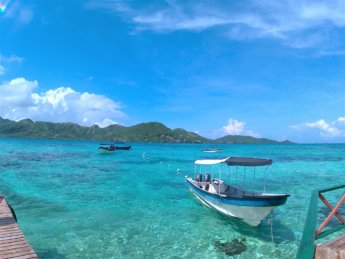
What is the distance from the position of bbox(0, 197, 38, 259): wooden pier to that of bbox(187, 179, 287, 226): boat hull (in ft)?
38.2

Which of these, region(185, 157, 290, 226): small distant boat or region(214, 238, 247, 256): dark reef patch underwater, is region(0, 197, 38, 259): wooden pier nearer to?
region(214, 238, 247, 256): dark reef patch underwater

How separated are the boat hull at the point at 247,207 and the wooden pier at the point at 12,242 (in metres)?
11.6

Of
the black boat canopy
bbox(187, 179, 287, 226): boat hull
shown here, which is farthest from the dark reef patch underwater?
the black boat canopy

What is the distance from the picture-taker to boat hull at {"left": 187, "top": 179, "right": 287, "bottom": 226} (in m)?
15.7

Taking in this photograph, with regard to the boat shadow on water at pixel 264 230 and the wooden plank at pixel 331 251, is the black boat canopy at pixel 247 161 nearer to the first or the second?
the boat shadow on water at pixel 264 230

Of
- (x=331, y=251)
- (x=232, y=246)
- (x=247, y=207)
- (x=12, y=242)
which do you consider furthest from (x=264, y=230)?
(x=331, y=251)

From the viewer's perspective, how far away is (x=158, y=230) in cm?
1691

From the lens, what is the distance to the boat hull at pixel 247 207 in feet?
51.6

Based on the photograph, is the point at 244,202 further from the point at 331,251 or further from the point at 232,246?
the point at 331,251

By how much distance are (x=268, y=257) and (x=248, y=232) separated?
310 cm

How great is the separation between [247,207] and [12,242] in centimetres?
1221

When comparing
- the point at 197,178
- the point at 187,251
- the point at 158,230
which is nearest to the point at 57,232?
the point at 158,230

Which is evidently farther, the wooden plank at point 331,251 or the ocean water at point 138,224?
the ocean water at point 138,224

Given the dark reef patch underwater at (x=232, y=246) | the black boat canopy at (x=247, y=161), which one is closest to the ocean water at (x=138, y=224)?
the dark reef patch underwater at (x=232, y=246)
